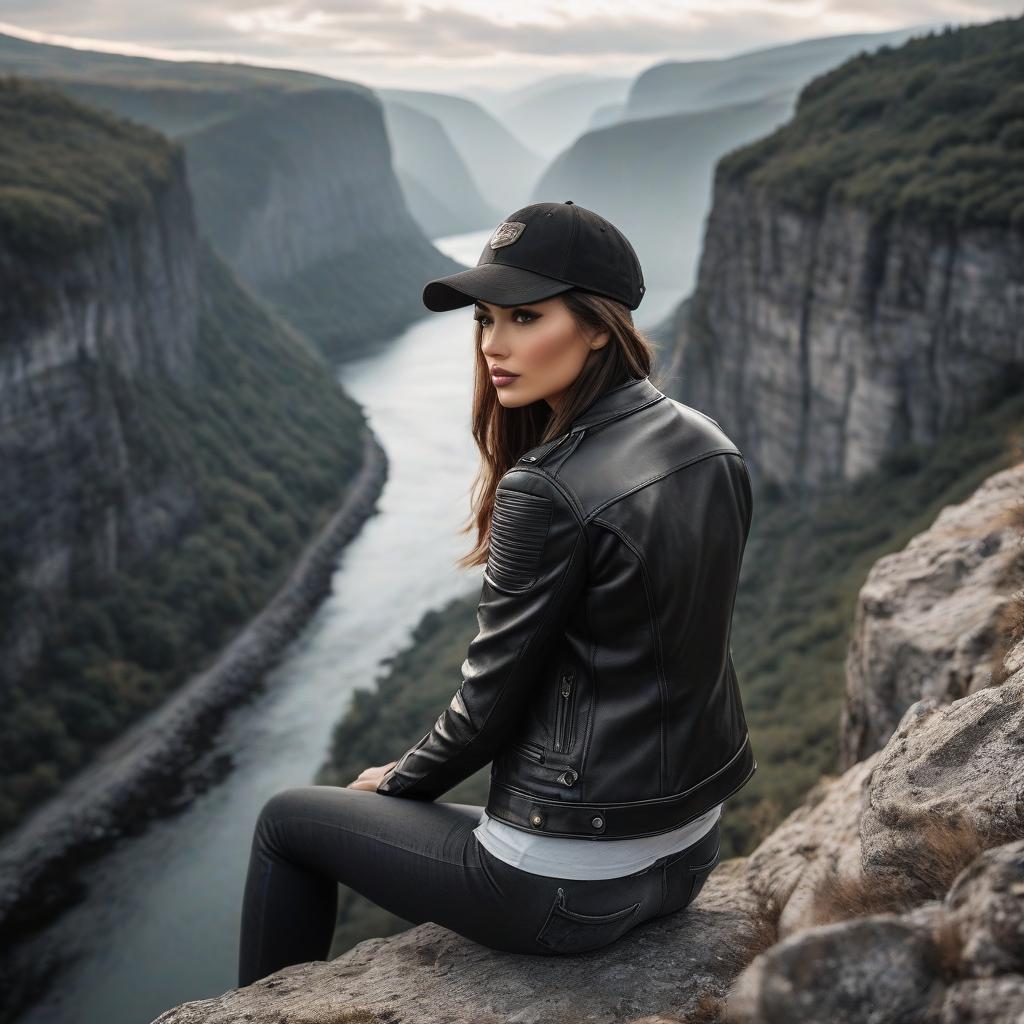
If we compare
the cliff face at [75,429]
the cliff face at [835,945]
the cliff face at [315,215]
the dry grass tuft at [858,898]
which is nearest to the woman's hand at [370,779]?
the cliff face at [835,945]

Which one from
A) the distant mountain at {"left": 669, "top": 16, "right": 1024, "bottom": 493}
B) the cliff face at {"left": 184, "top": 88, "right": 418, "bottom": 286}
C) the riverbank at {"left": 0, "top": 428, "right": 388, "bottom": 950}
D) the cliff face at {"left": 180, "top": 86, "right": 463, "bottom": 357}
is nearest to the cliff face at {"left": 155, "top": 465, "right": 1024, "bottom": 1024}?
the distant mountain at {"left": 669, "top": 16, "right": 1024, "bottom": 493}

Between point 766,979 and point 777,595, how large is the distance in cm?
2346

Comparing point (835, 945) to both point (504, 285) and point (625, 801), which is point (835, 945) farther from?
point (504, 285)

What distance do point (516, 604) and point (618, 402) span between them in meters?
0.65

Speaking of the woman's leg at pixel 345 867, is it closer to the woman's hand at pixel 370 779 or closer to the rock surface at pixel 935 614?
the woman's hand at pixel 370 779

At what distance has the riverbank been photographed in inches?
868

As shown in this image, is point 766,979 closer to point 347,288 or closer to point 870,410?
point 870,410

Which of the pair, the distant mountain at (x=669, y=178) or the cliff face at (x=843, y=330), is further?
the distant mountain at (x=669, y=178)

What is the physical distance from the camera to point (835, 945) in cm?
191

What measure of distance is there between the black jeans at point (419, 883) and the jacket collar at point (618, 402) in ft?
3.89

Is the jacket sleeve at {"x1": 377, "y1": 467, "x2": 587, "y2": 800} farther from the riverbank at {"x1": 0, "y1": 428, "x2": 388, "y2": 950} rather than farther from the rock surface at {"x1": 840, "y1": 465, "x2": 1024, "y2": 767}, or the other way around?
the riverbank at {"x1": 0, "y1": 428, "x2": 388, "y2": 950}

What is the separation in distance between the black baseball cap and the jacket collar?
0.88 ft

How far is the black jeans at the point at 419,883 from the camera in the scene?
3.09 m

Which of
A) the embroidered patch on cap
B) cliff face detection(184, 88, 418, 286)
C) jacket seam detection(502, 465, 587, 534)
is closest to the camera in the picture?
jacket seam detection(502, 465, 587, 534)
